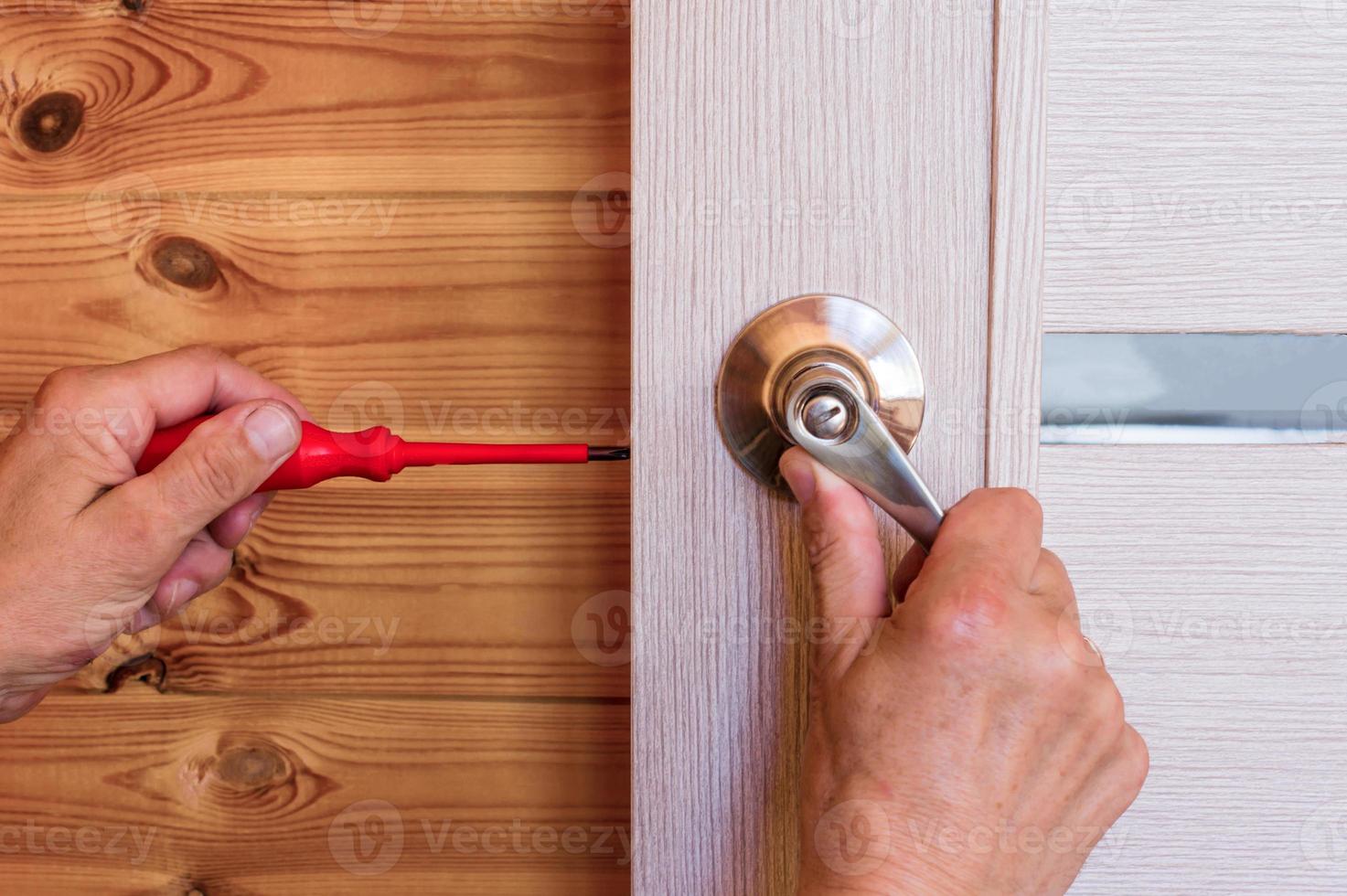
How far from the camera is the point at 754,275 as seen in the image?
0.32 m

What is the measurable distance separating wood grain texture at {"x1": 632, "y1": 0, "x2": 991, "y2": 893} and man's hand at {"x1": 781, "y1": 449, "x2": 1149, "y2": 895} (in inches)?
0.9

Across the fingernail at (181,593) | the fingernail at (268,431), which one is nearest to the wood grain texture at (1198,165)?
the fingernail at (268,431)

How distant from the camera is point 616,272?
1.77 feet

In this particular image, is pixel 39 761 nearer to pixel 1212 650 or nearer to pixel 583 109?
pixel 583 109

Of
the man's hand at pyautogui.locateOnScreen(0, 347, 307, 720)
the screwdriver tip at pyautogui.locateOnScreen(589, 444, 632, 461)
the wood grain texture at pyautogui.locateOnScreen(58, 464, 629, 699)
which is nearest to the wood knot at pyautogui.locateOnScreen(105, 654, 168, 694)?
the wood grain texture at pyautogui.locateOnScreen(58, 464, 629, 699)

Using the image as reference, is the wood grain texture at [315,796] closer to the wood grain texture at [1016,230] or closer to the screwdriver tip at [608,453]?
the screwdriver tip at [608,453]

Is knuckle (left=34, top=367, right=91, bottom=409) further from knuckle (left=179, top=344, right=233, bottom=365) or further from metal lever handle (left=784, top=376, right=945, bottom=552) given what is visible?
metal lever handle (left=784, top=376, right=945, bottom=552)

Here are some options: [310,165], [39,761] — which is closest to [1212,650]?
[310,165]

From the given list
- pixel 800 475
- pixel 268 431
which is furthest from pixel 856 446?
pixel 268 431

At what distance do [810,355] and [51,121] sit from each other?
19.9 inches

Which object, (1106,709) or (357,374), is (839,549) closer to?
(1106,709)

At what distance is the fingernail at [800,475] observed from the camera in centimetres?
31

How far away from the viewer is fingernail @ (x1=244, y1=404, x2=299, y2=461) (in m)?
0.37

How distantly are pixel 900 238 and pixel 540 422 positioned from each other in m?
0.29
